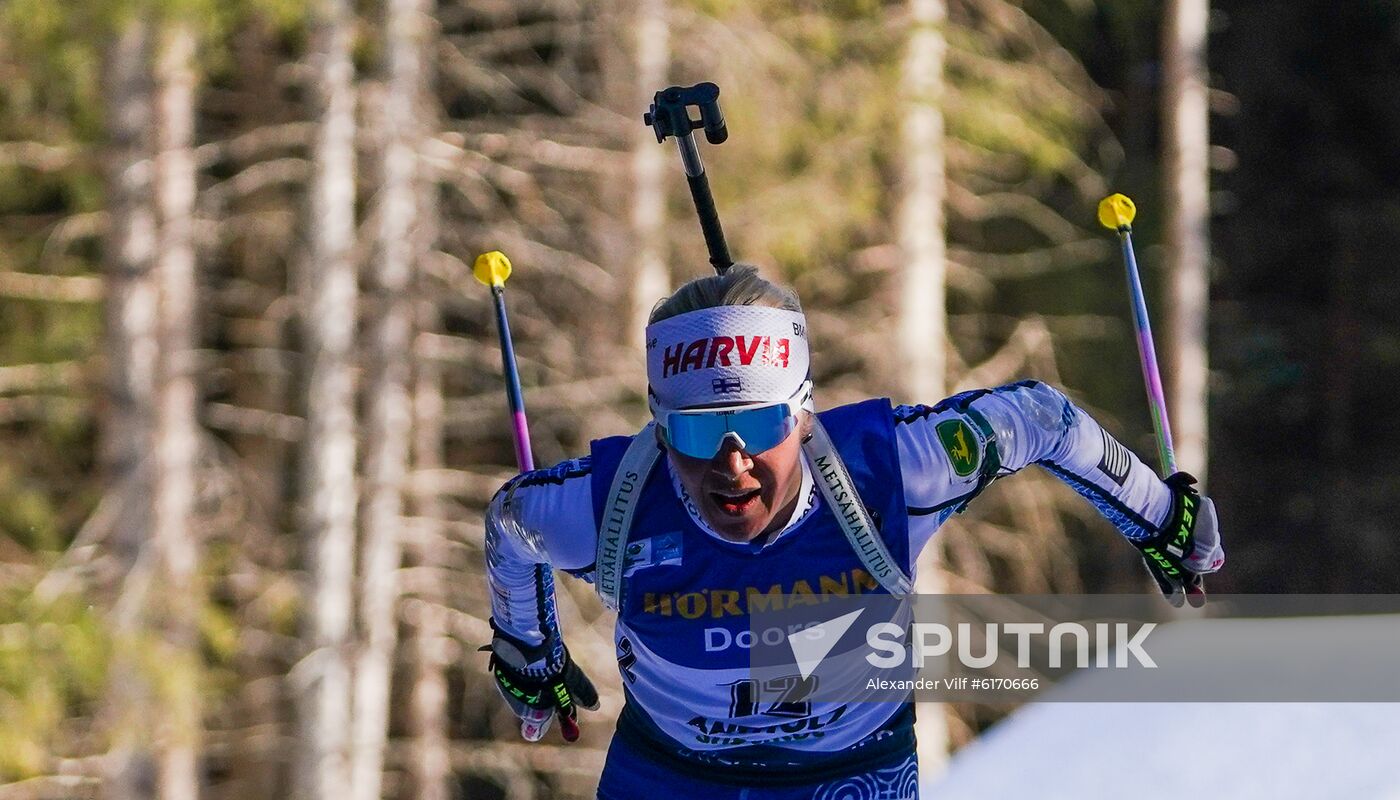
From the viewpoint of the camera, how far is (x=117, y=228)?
8.98 metres

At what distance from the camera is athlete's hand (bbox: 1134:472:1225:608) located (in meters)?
3.28

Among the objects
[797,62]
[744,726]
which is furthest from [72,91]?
[744,726]

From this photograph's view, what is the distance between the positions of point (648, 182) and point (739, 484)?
314 inches

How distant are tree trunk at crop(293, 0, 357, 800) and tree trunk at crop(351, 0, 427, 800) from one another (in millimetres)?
160

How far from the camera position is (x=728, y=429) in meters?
2.76

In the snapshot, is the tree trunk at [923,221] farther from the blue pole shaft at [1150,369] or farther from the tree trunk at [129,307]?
the blue pole shaft at [1150,369]

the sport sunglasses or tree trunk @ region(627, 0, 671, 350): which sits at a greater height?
tree trunk @ region(627, 0, 671, 350)

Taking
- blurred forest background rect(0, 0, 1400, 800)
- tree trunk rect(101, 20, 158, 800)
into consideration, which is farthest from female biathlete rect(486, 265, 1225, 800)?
tree trunk rect(101, 20, 158, 800)

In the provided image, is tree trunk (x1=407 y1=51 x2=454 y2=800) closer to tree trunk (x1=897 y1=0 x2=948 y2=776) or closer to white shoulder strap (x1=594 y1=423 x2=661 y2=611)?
tree trunk (x1=897 y1=0 x2=948 y2=776)

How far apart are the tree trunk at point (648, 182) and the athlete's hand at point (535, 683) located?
6.97 meters

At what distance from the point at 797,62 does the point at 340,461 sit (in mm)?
4248

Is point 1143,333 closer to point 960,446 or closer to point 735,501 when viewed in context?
point 960,446

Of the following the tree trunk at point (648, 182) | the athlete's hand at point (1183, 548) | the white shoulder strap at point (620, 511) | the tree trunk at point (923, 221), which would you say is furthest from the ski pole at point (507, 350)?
the tree trunk at point (923, 221)

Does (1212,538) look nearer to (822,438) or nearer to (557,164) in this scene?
(822,438)
